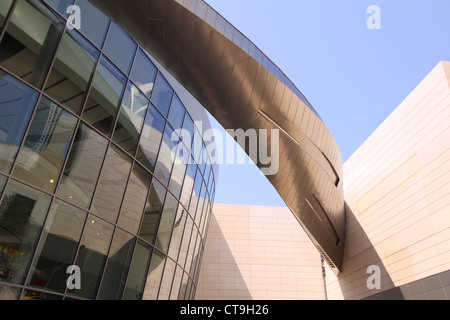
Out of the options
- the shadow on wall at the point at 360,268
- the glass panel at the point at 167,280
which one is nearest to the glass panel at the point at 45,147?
the glass panel at the point at 167,280

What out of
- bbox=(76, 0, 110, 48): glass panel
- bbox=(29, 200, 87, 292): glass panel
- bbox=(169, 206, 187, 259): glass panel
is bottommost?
bbox=(29, 200, 87, 292): glass panel

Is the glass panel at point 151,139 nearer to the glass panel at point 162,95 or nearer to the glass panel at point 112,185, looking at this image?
the glass panel at point 162,95

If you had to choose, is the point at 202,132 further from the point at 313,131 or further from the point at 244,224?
the point at 244,224

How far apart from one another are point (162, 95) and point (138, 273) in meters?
6.48

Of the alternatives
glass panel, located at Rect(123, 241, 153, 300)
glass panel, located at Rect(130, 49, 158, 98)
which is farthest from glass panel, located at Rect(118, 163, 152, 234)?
glass panel, located at Rect(130, 49, 158, 98)

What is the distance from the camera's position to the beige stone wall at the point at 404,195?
587 inches

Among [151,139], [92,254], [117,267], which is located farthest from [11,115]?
[117,267]

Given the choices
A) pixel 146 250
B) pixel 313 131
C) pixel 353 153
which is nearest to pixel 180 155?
pixel 146 250

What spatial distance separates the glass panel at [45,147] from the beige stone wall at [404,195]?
46.3 feet

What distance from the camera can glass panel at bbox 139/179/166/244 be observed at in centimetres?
1224

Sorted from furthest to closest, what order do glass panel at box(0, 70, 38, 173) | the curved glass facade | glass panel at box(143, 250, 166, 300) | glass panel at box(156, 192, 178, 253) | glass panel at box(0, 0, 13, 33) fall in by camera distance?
glass panel at box(156, 192, 178, 253) < glass panel at box(143, 250, 166, 300) < the curved glass facade < glass panel at box(0, 0, 13, 33) < glass panel at box(0, 70, 38, 173)

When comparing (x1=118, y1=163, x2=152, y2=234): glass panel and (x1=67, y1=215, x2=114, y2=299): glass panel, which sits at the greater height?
(x1=118, y1=163, x2=152, y2=234): glass panel

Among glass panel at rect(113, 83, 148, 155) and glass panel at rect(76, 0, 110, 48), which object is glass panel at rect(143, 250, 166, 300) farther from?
glass panel at rect(76, 0, 110, 48)

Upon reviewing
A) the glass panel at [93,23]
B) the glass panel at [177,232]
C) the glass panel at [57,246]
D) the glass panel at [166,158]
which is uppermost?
the glass panel at [93,23]
